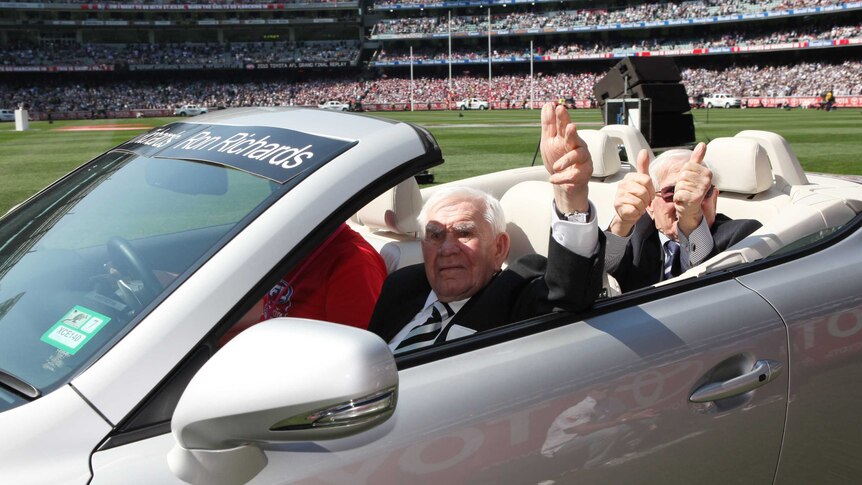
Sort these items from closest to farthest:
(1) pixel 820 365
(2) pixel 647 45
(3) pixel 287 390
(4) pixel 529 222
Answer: (3) pixel 287 390, (1) pixel 820 365, (4) pixel 529 222, (2) pixel 647 45

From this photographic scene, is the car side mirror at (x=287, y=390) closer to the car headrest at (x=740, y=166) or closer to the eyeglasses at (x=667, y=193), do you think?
the eyeglasses at (x=667, y=193)

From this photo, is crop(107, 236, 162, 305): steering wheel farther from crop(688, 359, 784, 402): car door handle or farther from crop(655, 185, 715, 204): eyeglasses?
crop(655, 185, 715, 204): eyeglasses

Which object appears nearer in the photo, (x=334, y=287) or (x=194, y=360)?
(x=194, y=360)

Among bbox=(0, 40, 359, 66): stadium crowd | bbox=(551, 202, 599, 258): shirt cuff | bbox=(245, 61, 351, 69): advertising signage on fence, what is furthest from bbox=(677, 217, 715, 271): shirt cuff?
bbox=(0, 40, 359, 66): stadium crowd

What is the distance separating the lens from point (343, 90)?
7044cm

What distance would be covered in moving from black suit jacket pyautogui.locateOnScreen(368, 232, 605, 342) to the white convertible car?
0.08 m

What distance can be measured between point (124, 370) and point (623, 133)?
13.9 ft

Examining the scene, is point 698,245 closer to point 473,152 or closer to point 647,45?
point 473,152

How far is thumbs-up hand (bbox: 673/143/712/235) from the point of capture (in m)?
2.51

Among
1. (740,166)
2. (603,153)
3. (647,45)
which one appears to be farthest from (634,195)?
(647,45)

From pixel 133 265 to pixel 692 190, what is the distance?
5.97 feet

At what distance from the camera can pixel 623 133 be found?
198 inches

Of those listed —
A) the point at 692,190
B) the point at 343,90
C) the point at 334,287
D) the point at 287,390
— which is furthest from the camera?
the point at 343,90

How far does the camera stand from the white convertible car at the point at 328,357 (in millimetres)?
1246
